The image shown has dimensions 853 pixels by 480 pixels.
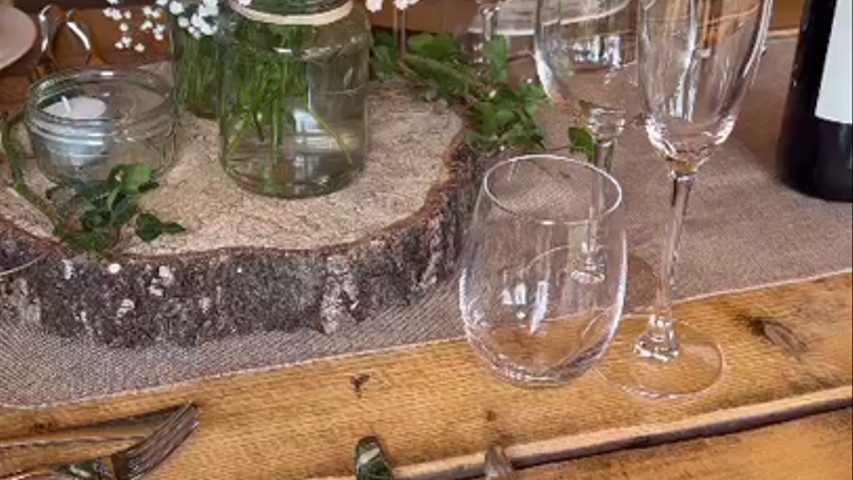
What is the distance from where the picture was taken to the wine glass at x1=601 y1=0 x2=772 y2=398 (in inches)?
32.8

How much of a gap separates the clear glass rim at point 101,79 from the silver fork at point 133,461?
0.77ft

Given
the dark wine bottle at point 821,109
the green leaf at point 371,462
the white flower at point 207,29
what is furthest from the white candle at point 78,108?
the dark wine bottle at point 821,109

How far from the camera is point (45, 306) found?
0.89m

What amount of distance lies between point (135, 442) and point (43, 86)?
311 millimetres

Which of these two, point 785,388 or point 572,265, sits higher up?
point 572,265

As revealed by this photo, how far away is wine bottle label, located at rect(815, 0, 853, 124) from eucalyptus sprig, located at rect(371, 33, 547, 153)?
0.22 m

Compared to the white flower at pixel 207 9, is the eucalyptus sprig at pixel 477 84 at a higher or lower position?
lower

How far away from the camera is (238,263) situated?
2.89ft

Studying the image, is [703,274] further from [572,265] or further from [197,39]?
[197,39]

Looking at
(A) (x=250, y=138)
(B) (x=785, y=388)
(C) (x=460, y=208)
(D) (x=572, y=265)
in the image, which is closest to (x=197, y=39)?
(A) (x=250, y=138)

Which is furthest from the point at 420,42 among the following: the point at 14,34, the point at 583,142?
the point at 14,34

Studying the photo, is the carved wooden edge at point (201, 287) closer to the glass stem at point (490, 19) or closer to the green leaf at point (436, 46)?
the green leaf at point (436, 46)

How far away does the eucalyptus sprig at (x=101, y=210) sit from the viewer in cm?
87

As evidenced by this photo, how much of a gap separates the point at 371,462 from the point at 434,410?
7 centimetres
